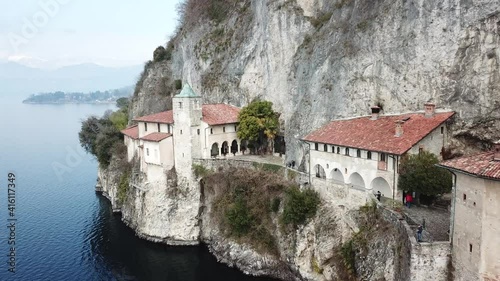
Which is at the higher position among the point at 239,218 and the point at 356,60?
the point at 356,60

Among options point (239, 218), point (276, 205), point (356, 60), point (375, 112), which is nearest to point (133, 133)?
point (239, 218)

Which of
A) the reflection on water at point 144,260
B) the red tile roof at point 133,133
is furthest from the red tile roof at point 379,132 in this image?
the red tile roof at point 133,133

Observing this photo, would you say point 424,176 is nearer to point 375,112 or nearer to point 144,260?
point 375,112

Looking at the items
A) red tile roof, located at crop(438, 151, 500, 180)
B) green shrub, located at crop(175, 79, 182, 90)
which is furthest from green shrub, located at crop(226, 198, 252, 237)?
green shrub, located at crop(175, 79, 182, 90)

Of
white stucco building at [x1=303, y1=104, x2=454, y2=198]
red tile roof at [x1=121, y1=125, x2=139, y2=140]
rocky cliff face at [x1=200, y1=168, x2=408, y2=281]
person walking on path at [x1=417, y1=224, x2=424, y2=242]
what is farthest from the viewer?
red tile roof at [x1=121, y1=125, x2=139, y2=140]

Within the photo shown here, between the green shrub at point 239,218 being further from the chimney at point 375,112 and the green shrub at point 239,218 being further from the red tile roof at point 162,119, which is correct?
the chimney at point 375,112

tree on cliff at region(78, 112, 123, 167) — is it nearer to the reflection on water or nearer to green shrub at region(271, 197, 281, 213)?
the reflection on water

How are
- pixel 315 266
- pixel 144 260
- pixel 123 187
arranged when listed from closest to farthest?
pixel 315 266 → pixel 144 260 → pixel 123 187
